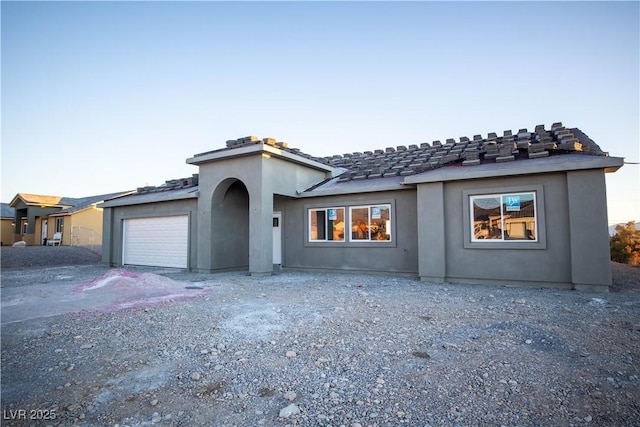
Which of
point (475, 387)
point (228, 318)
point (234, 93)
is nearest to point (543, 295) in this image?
point (475, 387)

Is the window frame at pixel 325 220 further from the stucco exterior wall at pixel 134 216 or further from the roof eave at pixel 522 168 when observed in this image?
the stucco exterior wall at pixel 134 216

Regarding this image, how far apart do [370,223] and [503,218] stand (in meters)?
4.16

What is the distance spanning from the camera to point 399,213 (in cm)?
1096

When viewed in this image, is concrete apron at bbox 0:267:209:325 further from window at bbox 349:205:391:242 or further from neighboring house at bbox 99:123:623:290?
A: window at bbox 349:205:391:242

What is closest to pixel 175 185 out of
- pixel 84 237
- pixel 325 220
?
pixel 325 220

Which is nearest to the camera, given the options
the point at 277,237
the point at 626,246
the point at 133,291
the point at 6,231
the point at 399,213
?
the point at 133,291

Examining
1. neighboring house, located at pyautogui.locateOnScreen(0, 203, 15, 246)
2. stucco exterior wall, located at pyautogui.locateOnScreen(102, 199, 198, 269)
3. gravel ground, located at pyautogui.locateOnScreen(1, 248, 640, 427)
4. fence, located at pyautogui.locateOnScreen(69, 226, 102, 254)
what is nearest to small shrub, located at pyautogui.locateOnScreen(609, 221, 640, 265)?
gravel ground, located at pyautogui.locateOnScreen(1, 248, 640, 427)

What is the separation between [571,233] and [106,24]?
1396cm

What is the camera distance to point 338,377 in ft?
10.9

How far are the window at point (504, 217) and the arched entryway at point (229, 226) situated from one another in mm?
8358

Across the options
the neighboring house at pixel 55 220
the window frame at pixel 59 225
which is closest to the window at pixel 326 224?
the neighboring house at pixel 55 220

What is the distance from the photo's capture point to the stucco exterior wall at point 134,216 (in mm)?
13209

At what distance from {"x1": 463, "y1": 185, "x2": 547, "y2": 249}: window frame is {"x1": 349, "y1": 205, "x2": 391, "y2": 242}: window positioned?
8.50 feet

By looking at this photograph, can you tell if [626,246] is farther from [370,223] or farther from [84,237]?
[84,237]
